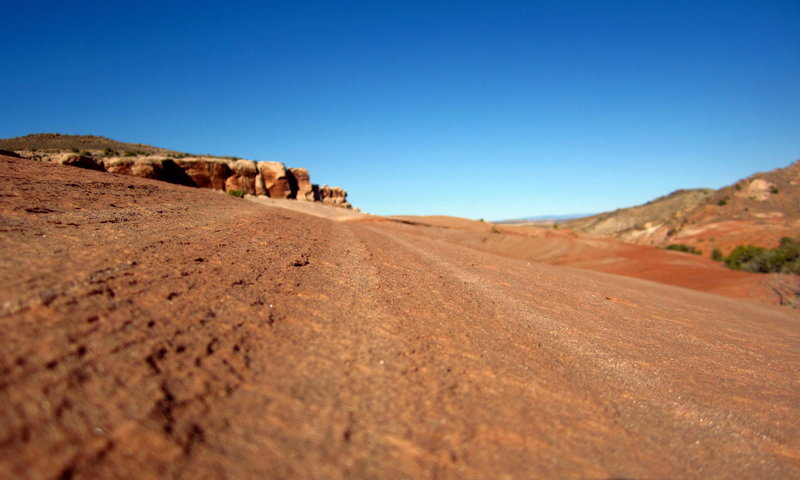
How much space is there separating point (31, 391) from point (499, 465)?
2241 mm

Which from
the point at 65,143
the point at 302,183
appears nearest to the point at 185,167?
the point at 302,183

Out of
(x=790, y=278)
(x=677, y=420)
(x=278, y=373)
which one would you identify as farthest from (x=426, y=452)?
(x=790, y=278)

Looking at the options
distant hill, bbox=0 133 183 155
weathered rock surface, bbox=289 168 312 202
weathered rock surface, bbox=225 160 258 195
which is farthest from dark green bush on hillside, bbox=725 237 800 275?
distant hill, bbox=0 133 183 155

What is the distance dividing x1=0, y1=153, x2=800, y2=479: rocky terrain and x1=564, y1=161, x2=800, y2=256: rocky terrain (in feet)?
119

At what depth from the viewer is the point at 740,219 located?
1529 inches

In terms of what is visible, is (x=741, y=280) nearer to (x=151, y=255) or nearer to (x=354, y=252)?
(x=354, y=252)

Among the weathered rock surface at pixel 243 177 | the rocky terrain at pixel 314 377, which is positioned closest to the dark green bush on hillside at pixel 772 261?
the rocky terrain at pixel 314 377

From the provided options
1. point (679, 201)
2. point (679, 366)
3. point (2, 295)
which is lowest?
point (679, 366)

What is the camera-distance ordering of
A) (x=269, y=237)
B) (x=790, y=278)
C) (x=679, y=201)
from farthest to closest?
(x=679, y=201) → (x=790, y=278) → (x=269, y=237)

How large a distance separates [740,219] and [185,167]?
175 feet

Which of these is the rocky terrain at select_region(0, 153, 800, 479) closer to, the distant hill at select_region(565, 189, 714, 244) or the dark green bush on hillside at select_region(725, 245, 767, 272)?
the dark green bush on hillside at select_region(725, 245, 767, 272)

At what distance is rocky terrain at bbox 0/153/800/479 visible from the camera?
5.73 ft

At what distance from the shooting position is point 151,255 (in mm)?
3807

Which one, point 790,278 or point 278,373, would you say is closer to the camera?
point 278,373
